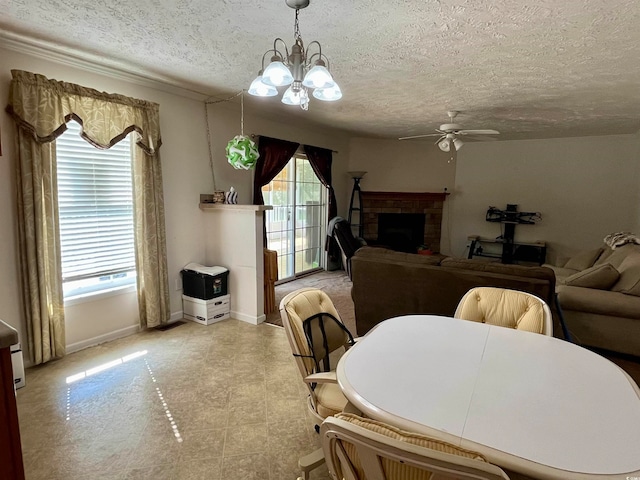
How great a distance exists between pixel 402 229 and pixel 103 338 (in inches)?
207

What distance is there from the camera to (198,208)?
395 cm

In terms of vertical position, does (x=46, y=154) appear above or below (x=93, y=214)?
above

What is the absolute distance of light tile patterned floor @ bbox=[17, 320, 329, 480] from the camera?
1.80 meters

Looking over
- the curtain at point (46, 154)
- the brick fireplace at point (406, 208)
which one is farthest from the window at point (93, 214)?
the brick fireplace at point (406, 208)

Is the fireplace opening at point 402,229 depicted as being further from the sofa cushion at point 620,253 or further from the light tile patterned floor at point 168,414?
the light tile patterned floor at point 168,414

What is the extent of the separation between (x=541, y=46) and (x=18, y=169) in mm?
3727

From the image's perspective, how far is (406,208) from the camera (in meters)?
6.83

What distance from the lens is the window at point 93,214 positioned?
287 centimetres

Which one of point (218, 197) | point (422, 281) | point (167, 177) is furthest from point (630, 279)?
point (167, 177)

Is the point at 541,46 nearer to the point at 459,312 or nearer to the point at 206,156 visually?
the point at 459,312

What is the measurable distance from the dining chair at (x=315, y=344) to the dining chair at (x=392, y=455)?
22.6 inches

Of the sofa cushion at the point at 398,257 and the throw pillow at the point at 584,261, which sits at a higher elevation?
the sofa cushion at the point at 398,257

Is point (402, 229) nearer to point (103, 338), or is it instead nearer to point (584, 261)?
point (584, 261)

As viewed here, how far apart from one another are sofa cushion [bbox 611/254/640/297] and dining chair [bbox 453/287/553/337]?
1.74 meters
